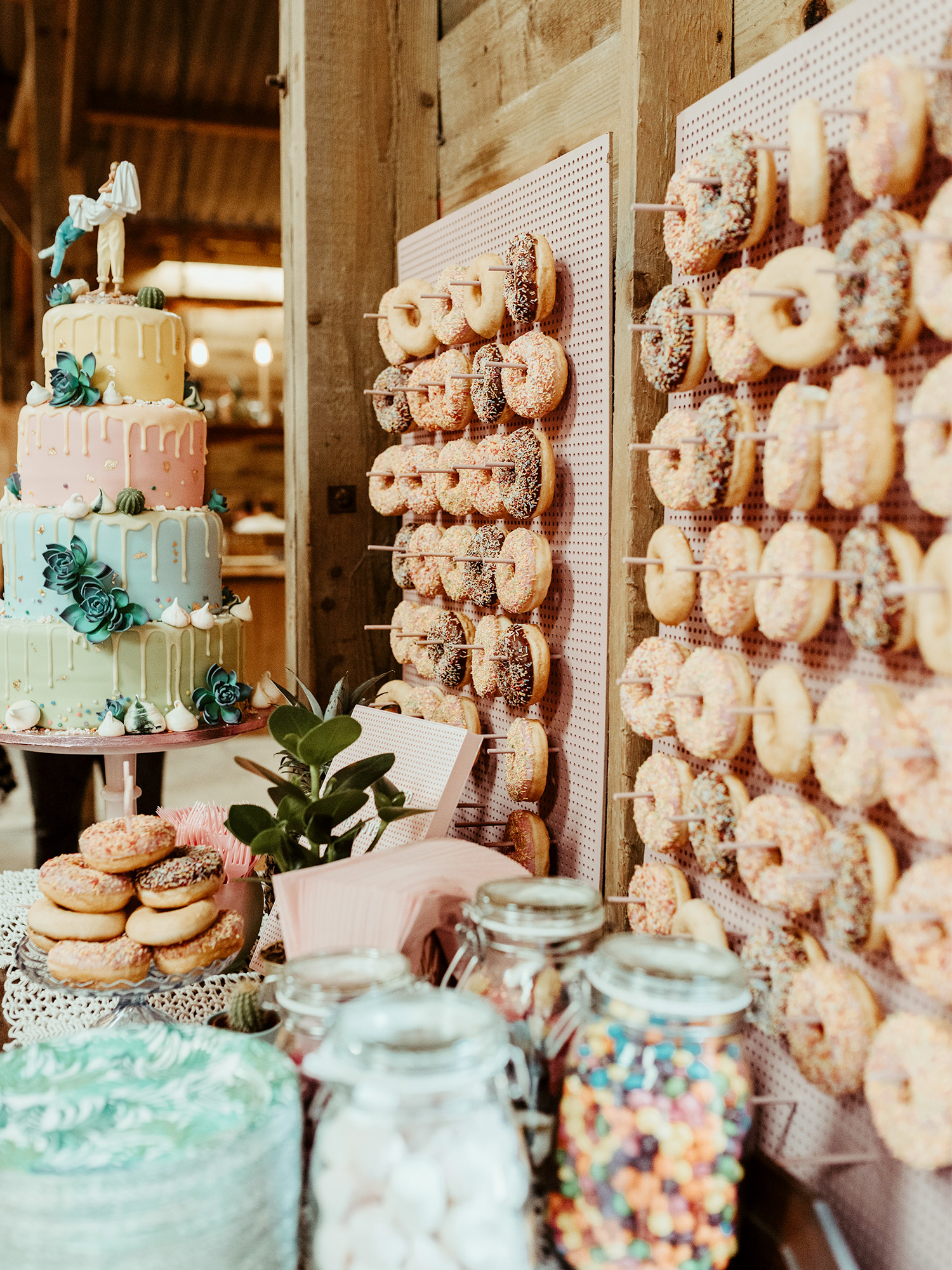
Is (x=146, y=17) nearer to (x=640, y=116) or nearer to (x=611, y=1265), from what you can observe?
(x=640, y=116)

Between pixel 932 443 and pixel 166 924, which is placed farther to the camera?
pixel 166 924

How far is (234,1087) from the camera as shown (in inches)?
36.8

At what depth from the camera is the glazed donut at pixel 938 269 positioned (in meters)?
0.91

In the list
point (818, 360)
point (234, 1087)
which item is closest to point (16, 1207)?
point (234, 1087)

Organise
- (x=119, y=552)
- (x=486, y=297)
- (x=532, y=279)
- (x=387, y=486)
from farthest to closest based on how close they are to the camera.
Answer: (x=387, y=486)
(x=119, y=552)
(x=486, y=297)
(x=532, y=279)

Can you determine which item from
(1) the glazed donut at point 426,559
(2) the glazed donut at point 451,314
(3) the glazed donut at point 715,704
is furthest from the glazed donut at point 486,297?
(3) the glazed donut at point 715,704

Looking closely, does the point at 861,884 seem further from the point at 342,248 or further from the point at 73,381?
the point at 342,248

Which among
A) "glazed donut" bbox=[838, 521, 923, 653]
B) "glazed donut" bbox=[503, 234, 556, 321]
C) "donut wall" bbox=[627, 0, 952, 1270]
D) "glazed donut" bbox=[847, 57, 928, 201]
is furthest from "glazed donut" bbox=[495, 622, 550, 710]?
"glazed donut" bbox=[847, 57, 928, 201]

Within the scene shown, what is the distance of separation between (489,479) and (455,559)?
15 cm

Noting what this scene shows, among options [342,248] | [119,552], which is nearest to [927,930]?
[119,552]

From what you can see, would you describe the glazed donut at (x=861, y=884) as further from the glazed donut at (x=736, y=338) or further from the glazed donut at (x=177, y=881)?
the glazed donut at (x=177, y=881)

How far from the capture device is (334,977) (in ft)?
3.17

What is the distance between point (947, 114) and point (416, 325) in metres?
1.29

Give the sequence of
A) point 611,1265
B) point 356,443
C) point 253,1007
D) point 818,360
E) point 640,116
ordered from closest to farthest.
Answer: point 611,1265, point 818,360, point 253,1007, point 640,116, point 356,443
